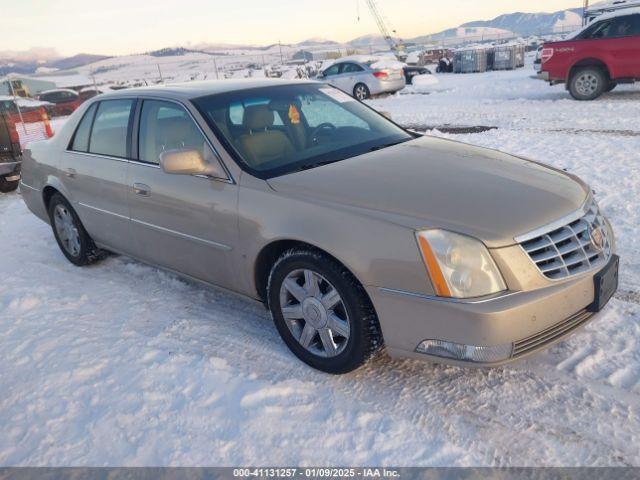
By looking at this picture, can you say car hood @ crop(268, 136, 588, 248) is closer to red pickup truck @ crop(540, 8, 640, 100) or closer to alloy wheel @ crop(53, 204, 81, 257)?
alloy wheel @ crop(53, 204, 81, 257)

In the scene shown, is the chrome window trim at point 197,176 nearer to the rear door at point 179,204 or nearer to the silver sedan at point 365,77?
the rear door at point 179,204

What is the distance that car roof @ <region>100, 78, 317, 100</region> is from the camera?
3768mm

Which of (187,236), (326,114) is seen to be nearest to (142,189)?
(187,236)

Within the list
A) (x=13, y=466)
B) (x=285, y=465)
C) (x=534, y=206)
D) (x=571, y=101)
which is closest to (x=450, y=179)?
(x=534, y=206)

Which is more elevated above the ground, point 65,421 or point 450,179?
point 450,179

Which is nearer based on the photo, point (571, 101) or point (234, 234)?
point (234, 234)

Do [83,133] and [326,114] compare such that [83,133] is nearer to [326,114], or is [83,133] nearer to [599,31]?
[326,114]

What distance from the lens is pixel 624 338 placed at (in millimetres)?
3104

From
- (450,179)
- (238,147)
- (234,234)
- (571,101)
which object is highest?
(238,147)

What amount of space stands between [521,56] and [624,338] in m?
29.8

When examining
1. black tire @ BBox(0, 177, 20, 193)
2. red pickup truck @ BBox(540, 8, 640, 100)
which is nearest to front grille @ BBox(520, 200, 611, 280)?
black tire @ BBox(0, 177, 20, 193)

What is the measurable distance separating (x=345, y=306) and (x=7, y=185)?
8.29m

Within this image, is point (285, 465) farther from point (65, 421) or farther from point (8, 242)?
point (8, 242)

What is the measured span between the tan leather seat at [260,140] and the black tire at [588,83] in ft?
36.2
